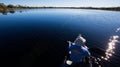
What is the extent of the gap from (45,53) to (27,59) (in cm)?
287

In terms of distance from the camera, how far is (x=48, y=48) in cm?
2044

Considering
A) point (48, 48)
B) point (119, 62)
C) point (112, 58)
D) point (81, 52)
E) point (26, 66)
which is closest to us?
point (81, 52)

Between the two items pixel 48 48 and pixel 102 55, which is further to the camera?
pixel 48 48

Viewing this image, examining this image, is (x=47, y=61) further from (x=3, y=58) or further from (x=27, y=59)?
(x=3, y=58)

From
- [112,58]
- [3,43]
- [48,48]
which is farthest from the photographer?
[3,43]

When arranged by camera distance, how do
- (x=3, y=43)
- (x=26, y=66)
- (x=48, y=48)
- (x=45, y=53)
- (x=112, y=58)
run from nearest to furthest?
1. (x=26, y=66)
2. (x=112, y=58)
3. (x=45, y=53)
4. (x=48, y=48)
5. (x=3, y=43)

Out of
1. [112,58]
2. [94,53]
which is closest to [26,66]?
[94,53]

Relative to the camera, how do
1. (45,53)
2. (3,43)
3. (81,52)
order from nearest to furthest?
(81,52)
(45,53)
(3,43)

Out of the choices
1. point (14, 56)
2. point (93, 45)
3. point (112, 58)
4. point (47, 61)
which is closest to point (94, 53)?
point (112, 58)

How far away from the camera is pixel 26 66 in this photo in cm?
1451

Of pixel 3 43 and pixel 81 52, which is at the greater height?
pixel 81 52

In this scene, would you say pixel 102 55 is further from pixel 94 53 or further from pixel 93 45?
pixel 93 45

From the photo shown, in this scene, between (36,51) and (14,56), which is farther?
(36,51)

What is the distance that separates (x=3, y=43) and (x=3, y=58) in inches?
250
